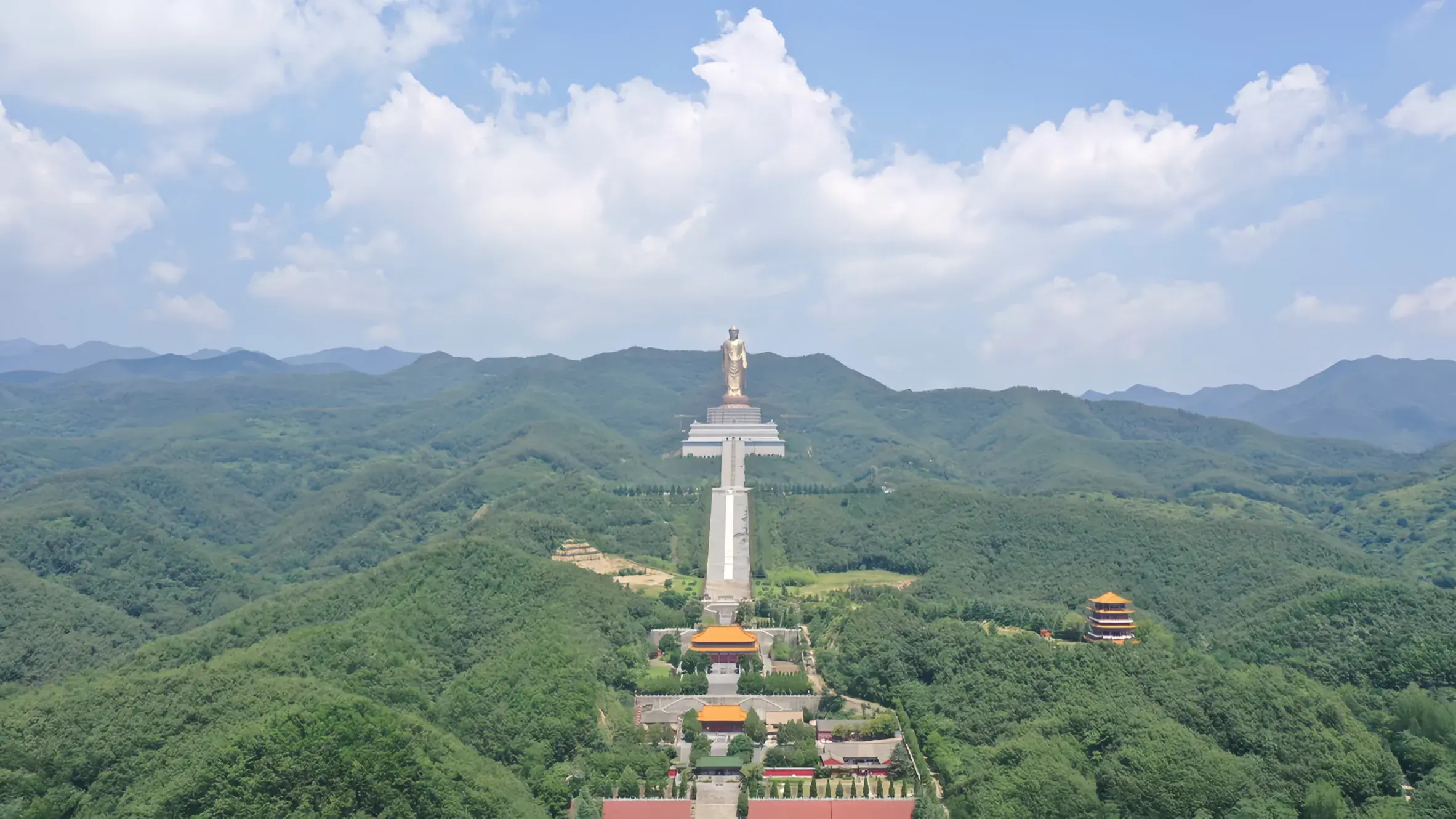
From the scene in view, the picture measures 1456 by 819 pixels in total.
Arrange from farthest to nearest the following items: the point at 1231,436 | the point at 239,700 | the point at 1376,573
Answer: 1. the point at 1231,436
2. the point at 1376,573
3. the point at 239,700

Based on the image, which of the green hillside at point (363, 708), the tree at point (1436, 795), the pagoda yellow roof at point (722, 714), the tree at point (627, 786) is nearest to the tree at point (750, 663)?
the green hillside at point (363, 708)

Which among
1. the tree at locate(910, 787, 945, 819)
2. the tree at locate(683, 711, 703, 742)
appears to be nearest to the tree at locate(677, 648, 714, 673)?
the tree at locate(683, 711, 703, 742)

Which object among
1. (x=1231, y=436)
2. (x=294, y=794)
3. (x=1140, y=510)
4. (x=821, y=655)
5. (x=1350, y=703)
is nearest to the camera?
(x=294, y=794)

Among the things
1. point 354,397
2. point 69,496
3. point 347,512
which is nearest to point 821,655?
point 347,512

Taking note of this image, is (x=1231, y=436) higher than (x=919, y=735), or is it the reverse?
(x=1231, y=436)

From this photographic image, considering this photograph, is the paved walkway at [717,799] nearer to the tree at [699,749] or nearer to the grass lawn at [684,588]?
the tree at [699,749]

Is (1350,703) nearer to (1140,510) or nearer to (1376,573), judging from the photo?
(1376,573)

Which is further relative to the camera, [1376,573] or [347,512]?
[347,512]
